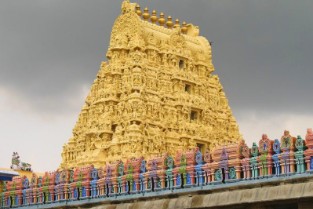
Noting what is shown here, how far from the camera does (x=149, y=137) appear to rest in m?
38.9

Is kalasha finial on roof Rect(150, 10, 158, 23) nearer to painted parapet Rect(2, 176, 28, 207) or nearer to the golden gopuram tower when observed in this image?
the golden gopuram tower

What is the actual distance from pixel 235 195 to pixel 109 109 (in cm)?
2030

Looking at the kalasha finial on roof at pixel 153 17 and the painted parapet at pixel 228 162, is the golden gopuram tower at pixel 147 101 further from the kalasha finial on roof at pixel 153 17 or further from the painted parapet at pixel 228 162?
the painted parapet at pixel 228 162

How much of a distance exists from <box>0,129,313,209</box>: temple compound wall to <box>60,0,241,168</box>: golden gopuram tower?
29.1 ft

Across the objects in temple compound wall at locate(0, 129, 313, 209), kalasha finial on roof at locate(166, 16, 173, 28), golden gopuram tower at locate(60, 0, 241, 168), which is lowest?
temple compound wall at locate(0, 129, 313, 209)

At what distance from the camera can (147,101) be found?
39.9 metres

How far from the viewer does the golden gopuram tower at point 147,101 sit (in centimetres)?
3919

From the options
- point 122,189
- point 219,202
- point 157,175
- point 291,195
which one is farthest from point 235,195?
point 122,189

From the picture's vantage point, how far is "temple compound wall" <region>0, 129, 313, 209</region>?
1992 centimetres

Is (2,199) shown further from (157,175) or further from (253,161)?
(253,161)

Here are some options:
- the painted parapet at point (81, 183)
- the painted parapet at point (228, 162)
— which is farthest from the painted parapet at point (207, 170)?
the painted parapet at point (81, 183)

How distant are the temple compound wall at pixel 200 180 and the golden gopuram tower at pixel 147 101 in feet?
29.1

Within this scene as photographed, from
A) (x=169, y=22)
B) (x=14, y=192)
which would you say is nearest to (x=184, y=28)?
(x=169, y=22)

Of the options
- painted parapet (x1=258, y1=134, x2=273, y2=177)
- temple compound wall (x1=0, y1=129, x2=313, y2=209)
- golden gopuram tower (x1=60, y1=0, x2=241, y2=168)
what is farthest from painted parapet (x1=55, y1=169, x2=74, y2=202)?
painted parapet (x1=258, y1=134, x2=273, y2=177)
